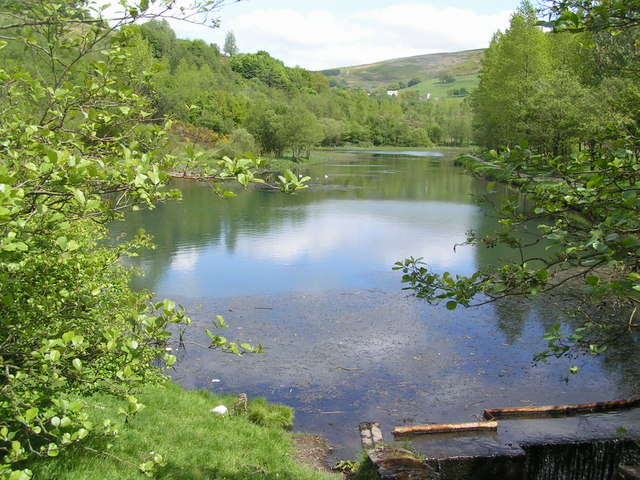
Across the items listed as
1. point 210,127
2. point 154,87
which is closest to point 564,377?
point 154,87

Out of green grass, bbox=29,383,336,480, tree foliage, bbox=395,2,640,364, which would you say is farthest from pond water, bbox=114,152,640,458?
tree foliage, bbox=395,2,640,364

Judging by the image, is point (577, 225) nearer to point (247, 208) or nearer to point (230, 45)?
point (247, 208)

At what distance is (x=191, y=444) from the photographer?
24.4 feet

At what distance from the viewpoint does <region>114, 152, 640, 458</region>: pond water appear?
10883 millimetres

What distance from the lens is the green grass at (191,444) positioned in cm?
539

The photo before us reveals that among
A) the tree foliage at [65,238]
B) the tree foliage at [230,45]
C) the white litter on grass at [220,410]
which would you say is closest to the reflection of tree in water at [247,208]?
the white litter on grass at [220,410]

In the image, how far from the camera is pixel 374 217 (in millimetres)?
30453

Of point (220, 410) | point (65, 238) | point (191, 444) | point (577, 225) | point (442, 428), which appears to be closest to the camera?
point (65, 238)

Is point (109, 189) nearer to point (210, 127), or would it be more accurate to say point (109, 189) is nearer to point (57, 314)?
point (57, 314)

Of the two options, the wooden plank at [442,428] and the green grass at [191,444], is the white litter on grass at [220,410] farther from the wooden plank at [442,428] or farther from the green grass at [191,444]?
the wooden plank at [442,428]

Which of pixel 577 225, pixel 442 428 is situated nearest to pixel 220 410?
pixel 442 428

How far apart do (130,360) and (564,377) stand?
35.4 feet

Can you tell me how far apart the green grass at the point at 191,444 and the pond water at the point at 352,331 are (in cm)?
102

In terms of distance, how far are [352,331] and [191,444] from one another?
7120 mm
